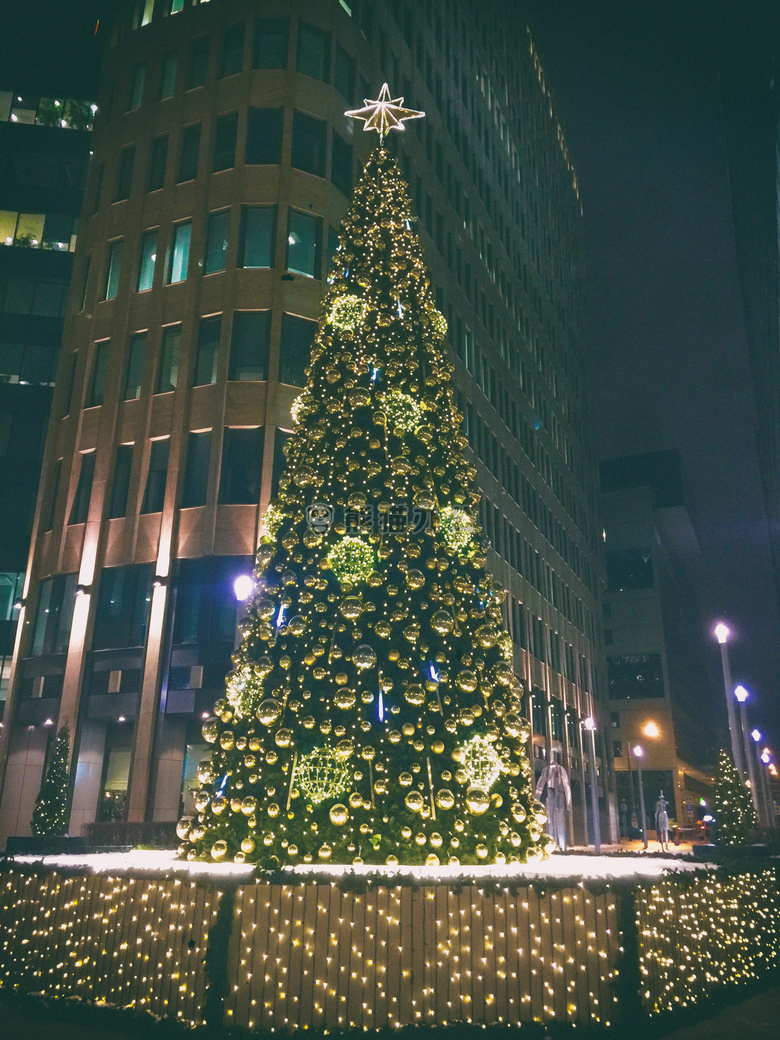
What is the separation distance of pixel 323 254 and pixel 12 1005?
25.9 m

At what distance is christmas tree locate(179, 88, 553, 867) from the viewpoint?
29.5 ft

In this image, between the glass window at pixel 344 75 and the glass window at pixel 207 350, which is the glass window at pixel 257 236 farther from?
the glass window at pixel 344 75

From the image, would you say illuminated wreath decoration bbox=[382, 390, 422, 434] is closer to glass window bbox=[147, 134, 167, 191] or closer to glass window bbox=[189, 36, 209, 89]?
glass window bbox=[147, 134, 167, 191]

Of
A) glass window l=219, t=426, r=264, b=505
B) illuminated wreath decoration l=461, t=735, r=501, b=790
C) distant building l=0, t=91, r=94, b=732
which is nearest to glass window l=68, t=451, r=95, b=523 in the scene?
glass window l=219, t=426, r=264, b=505

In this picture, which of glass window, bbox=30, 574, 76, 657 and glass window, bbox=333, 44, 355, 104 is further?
glass window, bbox=333, 44, 355, 104

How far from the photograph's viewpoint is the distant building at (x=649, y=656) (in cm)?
8694

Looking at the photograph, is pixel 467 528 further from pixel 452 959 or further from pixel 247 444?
pixel 247 444

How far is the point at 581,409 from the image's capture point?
72.9 metres

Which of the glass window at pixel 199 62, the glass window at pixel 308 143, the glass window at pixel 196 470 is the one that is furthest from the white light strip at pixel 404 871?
the glass window at pixel 199 62

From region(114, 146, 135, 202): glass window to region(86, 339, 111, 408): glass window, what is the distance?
6300 mm

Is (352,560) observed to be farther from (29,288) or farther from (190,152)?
(29,288)

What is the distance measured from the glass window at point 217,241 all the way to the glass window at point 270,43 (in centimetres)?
610

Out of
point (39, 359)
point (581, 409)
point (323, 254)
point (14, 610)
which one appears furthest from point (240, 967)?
point (581, 409)

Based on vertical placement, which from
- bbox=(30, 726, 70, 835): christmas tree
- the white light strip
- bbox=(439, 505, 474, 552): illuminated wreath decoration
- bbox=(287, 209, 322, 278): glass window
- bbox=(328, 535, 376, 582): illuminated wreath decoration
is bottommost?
the white light strip
